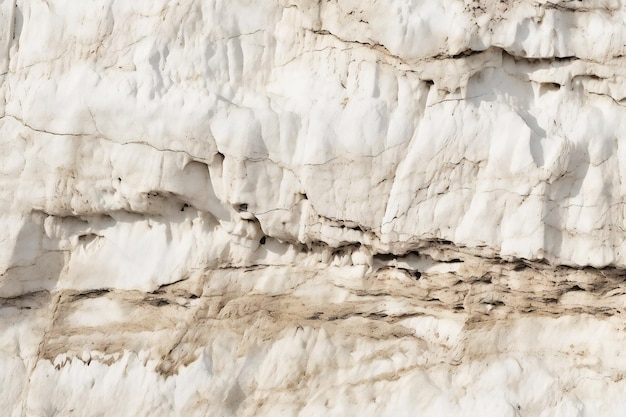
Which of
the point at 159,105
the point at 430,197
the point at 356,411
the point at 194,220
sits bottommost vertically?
the point at 356,411

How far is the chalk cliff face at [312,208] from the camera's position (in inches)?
129

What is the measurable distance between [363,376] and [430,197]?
90 centimetres

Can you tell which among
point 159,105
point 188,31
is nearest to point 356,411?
point 159,105

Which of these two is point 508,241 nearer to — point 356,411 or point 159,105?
point 356,411

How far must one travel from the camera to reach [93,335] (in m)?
3.63

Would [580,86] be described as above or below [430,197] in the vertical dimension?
above

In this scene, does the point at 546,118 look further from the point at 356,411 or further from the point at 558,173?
the point at 356,411

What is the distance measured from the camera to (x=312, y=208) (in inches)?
134

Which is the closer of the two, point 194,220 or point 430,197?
point 430,197

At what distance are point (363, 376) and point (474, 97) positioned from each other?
1394 mm

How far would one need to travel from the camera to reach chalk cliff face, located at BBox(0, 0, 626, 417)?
3281 mm

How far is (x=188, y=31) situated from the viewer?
3.55 m

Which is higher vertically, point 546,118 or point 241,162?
point 546,118

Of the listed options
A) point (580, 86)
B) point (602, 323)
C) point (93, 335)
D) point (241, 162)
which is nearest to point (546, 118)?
point (580, 86)
